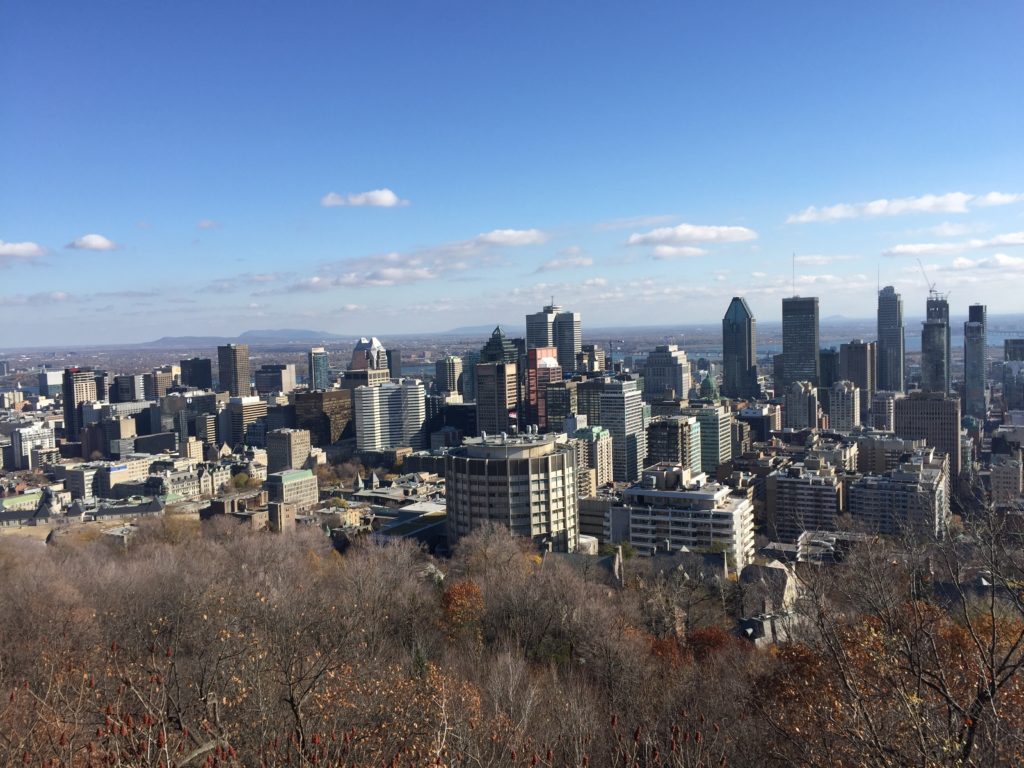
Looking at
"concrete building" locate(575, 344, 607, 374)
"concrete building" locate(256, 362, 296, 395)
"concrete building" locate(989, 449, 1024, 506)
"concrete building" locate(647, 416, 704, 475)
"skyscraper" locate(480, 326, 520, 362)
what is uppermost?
"skyscraper" locate(480, 326, 520, 362)

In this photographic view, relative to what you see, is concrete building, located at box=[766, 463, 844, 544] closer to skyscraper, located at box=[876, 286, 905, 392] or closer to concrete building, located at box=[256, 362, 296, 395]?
skyscraper, located at box=[876, 286, 905, 392]

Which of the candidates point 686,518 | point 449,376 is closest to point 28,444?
point 449,376

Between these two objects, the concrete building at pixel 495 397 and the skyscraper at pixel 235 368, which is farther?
the skyscraper at pixel 235 368

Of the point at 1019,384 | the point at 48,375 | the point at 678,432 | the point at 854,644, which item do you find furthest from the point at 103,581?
the point at 48,375

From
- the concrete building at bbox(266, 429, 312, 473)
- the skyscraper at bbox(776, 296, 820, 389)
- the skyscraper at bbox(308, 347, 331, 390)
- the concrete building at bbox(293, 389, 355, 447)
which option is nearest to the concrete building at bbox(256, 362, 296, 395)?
the skyscraper at bbox(308, 347, 331, 390)

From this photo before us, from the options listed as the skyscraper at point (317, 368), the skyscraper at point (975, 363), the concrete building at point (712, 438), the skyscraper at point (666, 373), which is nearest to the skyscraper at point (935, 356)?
the skyscraper at point (975, 363)

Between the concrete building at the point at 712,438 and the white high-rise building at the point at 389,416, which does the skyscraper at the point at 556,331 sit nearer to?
the white high-rise building at the point at 389,416
